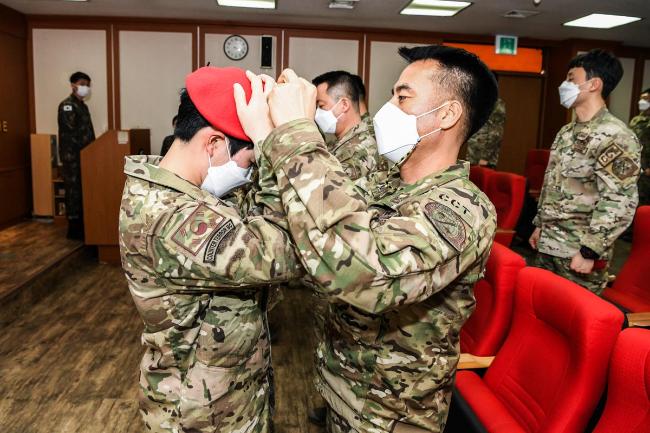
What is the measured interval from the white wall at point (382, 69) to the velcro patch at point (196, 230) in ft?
21.9

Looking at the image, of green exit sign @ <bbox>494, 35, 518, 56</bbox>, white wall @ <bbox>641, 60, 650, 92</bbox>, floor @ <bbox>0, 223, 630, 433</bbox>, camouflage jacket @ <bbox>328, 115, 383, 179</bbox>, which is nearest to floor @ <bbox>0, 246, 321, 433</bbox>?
floor @ <bbox>0, 223, 630, 433</bbox>

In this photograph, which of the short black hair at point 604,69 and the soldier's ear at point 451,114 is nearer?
the soldier's ear at point 451,114

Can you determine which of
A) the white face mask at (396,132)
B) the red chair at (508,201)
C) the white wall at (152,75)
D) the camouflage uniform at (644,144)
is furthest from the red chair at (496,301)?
the white wall at (152,75)

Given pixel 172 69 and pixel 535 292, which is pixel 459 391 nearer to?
pixel 535 292

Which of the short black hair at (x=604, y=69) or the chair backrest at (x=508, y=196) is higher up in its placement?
the short black hair at (x=604, y=69)

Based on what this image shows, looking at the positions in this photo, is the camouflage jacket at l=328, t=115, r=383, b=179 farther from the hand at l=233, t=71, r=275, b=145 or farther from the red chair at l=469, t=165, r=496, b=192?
the red chair at l=469, t=165, r=496, b=192

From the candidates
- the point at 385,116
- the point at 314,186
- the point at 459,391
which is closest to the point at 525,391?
the point at 459,391

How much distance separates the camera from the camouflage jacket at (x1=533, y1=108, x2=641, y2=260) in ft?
7.83

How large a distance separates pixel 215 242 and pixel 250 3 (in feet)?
18.9

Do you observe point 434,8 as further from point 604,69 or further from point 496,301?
point 496,301

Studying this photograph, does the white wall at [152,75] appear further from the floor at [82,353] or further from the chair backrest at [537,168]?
the chair backrest at [537,168]

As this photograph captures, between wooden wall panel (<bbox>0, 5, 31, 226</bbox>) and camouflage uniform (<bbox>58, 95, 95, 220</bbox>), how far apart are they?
115 cm

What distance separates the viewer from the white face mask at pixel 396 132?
47.0 inches

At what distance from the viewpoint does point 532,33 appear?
7309mm
